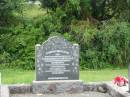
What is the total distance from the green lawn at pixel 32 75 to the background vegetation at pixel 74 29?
88 centimetres

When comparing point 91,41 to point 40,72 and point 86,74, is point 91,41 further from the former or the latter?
point 40,72

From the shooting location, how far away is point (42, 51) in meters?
10.7

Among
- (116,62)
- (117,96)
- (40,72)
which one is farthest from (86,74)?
(117,96)

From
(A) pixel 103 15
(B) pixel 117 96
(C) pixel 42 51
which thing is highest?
(A) pixel 103 15

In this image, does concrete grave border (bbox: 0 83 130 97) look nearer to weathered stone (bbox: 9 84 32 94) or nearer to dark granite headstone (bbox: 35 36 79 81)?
weathered stone (bbox: 9 84 32 94)

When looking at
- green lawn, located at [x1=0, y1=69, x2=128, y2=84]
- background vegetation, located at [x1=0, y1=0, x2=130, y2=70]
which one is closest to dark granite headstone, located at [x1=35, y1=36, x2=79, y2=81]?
green lawn, located at [x1=0, y1=69, x2=128, y2=84]

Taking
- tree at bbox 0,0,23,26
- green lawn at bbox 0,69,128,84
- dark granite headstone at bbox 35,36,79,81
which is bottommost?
green lawn at bbox 0,69,128,84

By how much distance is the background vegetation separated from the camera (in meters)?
16.2

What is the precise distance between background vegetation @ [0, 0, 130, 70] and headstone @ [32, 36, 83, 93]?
16.5ft

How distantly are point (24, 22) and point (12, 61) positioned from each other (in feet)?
7.12

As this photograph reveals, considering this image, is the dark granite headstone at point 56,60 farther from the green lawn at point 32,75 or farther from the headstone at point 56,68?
the green lawn at point 32,75

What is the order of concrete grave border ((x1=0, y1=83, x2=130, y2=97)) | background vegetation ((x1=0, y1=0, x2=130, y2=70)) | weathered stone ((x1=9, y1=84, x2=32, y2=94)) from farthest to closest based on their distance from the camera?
background vegetation ((x1=0, y1=0, x2=130, y2=70)) → weathered stone ((x1=9, y1=84, x2=32, y2=94)) → concrete grave border ((x1=0, y1=83, x2=130, y2=97))

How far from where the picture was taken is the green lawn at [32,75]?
12775mm

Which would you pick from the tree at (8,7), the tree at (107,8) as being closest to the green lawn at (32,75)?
the tree at (8,7)
